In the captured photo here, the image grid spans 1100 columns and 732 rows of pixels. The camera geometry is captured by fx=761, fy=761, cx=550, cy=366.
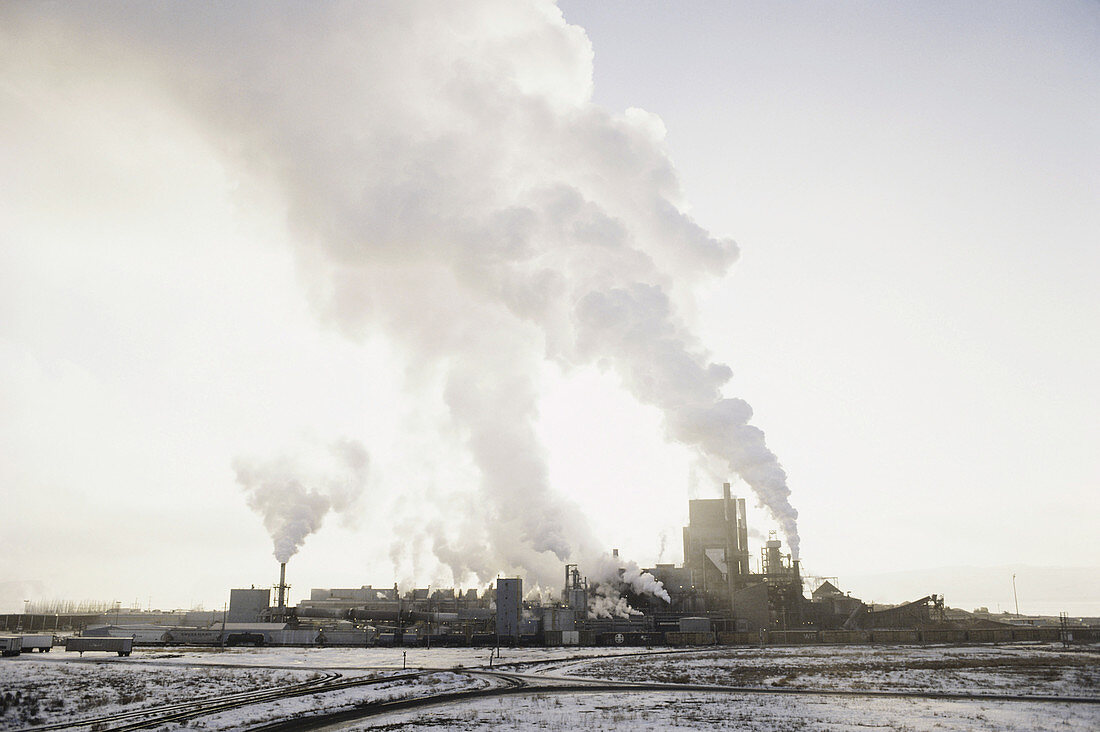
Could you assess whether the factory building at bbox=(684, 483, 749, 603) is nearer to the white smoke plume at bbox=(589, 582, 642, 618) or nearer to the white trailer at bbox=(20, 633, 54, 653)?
the white smoke plume at bbox=(589, 582, 642, 618)

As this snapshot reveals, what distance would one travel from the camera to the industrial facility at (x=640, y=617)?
101 meters

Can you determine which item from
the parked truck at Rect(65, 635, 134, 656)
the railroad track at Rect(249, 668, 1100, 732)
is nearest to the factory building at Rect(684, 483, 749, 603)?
the railroad track at Rect(249, 668, 1100, 732)

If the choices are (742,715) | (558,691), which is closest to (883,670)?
(558,691)

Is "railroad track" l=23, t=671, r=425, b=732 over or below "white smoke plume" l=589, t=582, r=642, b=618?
over

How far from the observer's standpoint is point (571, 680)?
51.8 metres

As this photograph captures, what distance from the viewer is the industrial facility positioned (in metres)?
101

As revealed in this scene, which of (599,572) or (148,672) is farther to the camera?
(599,572)

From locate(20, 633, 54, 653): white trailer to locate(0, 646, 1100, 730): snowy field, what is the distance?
38.4 ft

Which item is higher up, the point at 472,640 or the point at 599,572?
the point at 599,572

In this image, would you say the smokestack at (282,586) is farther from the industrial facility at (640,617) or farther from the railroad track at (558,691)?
the railroad track at (558,691)

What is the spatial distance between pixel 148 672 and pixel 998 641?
9502 centimetres

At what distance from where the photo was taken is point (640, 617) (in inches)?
4744

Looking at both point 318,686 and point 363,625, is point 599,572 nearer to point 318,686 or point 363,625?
point 363,625

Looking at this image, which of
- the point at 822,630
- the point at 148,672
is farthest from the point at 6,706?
the point at 822,630
